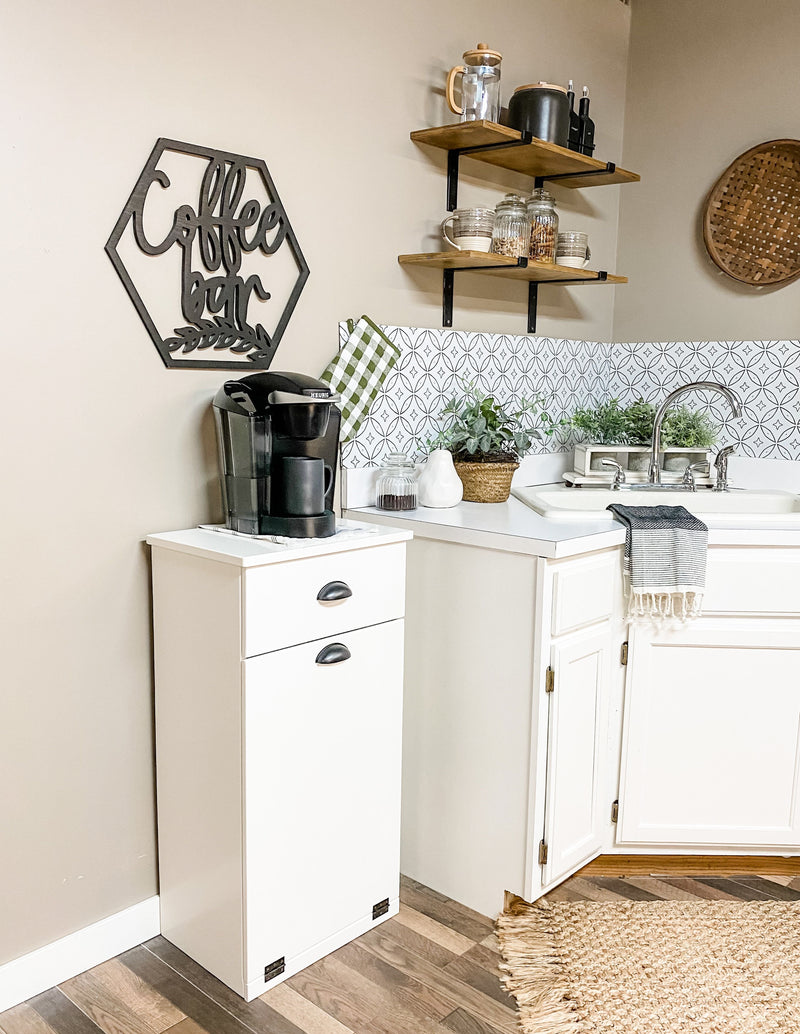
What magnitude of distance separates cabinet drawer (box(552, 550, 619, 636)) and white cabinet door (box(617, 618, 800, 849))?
15cm

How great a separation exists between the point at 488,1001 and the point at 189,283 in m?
1.57

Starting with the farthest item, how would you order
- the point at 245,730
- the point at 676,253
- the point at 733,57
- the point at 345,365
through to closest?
the point at 676,253 → the point at 733,57 → the point at 345,365 → the point at 245,730

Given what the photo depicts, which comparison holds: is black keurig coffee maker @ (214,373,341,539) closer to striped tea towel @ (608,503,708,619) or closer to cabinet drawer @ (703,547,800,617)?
striped tea towel @ (608,503,708,619)

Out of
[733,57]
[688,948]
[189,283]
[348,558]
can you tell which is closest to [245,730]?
[348,558]

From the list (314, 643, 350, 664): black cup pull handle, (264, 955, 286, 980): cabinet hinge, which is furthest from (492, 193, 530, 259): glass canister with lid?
(264, 955, 286, 980): cabinet hinge

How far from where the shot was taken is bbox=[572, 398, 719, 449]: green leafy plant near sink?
9.02ft

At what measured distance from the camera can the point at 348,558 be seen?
6.11ft

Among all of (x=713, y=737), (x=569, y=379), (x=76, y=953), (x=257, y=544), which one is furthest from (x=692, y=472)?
(x=76, y=953)

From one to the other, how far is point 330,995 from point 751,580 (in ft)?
4.26

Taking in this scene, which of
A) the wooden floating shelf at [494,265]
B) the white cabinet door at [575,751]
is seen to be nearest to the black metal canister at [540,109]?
the wooden floating shelf at [494,265]

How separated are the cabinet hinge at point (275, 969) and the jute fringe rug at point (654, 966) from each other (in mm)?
456

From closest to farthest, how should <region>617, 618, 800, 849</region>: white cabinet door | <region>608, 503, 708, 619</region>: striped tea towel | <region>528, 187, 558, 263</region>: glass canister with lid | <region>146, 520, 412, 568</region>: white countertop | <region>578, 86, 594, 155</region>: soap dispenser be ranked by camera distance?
<region>146, 520, 412, 568</region>: white countertop < <region>608, 503, 708, 619</region>: striped tea towel < <region>617, 618, 800, 849</region>: white cabinet door < <region>528, 187, 558, 263</region>: glass canister with lid < <region>578, 86, 594, 155</region>: soap dispenser

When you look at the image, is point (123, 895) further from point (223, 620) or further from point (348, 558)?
point (348, 558)

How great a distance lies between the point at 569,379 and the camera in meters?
3.01
